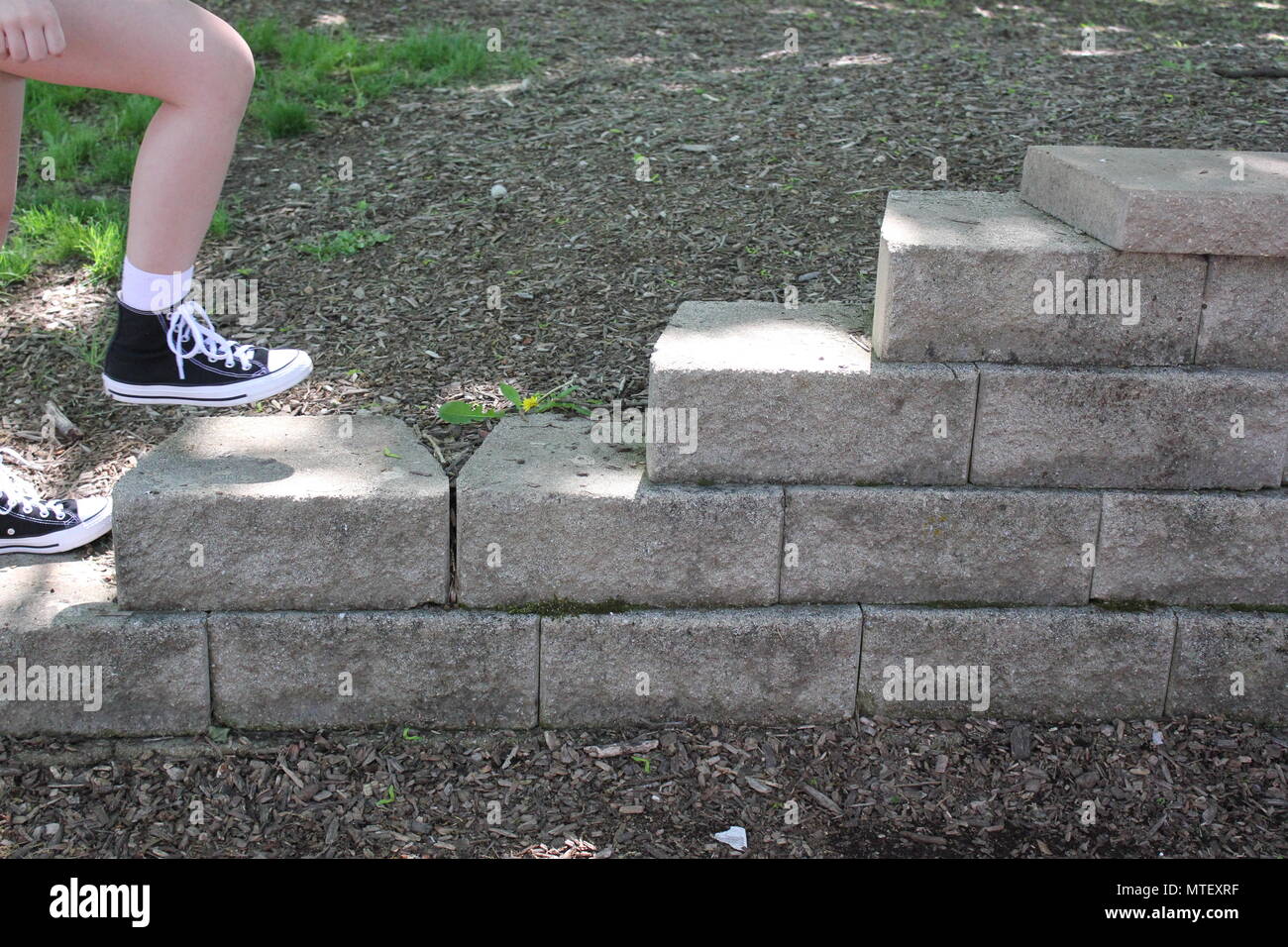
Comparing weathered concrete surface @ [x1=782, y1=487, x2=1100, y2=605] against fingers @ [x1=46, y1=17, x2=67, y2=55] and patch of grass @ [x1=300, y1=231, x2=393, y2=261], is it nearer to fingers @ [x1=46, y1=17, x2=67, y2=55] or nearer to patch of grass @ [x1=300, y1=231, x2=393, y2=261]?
fingers @ [x1=46, y1=17, x2=67, y2=55]

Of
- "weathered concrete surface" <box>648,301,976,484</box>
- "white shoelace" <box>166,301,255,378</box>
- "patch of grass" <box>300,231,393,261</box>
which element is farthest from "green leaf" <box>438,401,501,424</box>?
"patch of grass" <box>300,231,393,261</box>

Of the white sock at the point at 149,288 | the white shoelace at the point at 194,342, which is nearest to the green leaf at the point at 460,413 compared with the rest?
the white shoelace at the point at 194,342

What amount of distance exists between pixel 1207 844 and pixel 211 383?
99.6 inches

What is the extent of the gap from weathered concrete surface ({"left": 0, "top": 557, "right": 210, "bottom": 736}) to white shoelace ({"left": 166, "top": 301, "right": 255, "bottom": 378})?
602mm

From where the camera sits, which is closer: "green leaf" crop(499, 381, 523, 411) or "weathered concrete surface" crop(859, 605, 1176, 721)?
"weathered concrete surface" crop(859, 605, 1176, 721)

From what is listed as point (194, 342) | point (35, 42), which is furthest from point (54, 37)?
point (194, 342)

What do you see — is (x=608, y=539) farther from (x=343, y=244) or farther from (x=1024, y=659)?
(x=343, y=244)

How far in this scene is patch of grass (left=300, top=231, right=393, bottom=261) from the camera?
446 centimetres

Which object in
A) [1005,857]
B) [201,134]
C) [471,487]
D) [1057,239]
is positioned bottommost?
[1005,857]

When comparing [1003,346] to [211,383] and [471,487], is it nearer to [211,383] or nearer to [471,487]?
[471,487]

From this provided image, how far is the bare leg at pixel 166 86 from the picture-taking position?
2.47 m

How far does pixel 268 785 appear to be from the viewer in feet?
9.35

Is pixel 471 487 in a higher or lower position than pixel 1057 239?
lower

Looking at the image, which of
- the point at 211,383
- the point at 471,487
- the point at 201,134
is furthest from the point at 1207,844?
the point at 201,134
